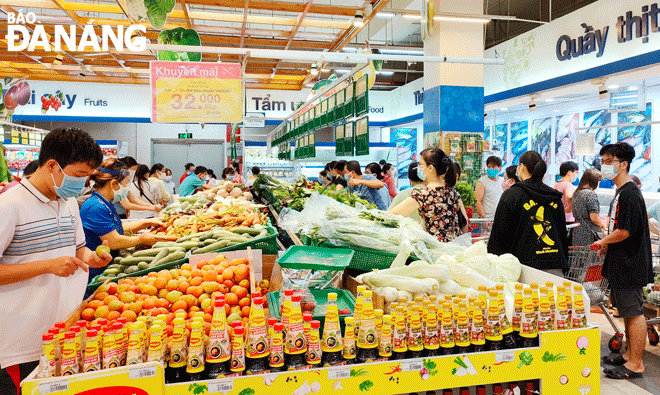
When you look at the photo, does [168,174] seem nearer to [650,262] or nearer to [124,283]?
[124,283]

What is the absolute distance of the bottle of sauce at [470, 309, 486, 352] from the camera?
204cm

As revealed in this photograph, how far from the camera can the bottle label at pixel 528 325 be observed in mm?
2088

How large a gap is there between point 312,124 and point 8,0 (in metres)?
5.22

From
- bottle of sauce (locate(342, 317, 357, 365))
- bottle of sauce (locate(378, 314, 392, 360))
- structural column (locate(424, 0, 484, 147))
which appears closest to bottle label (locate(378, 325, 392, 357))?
bottle of sauce (locate(378, 314, 392, 360))

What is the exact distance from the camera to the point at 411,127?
1767 centimetres

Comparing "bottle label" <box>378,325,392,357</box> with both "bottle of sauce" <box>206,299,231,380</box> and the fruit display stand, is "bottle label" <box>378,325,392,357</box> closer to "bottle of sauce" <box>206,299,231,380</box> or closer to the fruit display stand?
"bottle of sauce" <box>206,299,231,380</box>

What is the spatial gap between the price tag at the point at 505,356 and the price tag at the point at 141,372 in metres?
1.34

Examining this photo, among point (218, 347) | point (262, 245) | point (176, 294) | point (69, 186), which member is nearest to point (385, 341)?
point (218, 347)

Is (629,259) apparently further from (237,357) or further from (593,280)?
(237,357)

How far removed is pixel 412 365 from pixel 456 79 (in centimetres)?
707

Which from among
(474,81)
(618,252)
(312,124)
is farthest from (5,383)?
(474,81)

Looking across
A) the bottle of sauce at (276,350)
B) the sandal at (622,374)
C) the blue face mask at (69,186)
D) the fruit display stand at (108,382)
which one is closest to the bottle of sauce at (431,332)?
the bottle of sauce at (276,350)

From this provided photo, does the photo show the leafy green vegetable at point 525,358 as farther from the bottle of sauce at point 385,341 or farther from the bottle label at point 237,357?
the bottle label at point 237,357

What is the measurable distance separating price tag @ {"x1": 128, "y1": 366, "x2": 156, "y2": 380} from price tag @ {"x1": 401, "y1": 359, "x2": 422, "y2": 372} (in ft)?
3.05
